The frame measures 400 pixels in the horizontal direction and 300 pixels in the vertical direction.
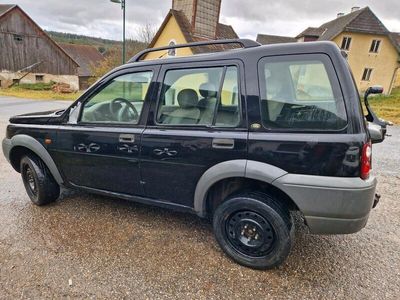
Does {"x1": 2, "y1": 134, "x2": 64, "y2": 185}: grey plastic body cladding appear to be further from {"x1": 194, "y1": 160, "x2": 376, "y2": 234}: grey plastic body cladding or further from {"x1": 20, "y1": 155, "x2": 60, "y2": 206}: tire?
{"x1": 194, "y1": 160, "x2": 376, "y2": 234}: grey plastic body cladding

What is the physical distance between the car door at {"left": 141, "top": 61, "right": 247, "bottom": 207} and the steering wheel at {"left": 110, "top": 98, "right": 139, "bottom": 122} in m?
0.27

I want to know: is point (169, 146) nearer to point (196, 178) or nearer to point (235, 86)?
point (196, 178)

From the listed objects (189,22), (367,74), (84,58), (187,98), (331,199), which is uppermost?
(189,22)

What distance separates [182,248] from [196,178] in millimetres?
765

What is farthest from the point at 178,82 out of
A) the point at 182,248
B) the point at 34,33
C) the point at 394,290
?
the point at 34,33

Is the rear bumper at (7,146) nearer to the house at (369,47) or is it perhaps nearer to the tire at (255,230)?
the tire at (255,230)

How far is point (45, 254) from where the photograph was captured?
2547 mm

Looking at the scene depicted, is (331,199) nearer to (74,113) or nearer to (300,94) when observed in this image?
(300,94)

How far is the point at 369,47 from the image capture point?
83.6 feet

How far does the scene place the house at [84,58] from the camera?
130ft

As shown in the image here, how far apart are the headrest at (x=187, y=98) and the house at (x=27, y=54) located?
3304 centimetres

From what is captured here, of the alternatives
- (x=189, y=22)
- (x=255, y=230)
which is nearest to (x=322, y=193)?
(x=255, y=230)

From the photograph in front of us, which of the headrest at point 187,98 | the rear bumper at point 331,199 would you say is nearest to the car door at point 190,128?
the headrest at point 187,98

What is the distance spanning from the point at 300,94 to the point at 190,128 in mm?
980
